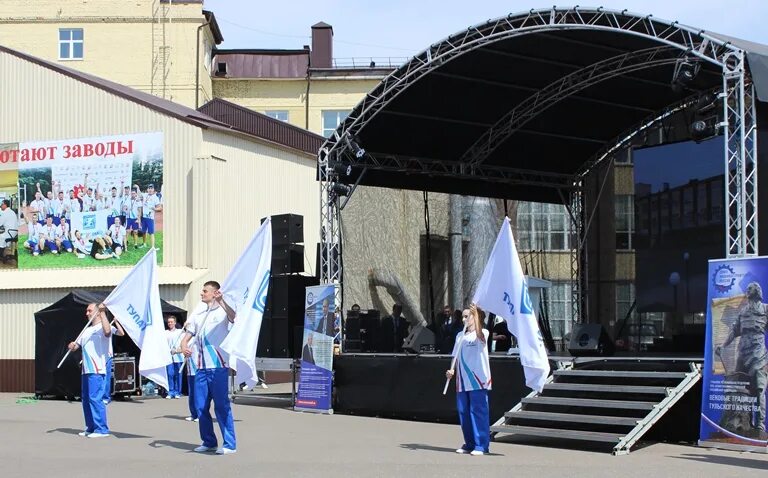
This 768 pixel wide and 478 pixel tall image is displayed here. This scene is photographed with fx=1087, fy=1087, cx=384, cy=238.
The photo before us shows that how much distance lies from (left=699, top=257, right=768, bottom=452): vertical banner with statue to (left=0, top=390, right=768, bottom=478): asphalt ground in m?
0.26

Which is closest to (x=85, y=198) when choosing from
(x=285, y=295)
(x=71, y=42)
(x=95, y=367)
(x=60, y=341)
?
(x=60, y=341)

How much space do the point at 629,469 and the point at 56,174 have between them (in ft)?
65.6

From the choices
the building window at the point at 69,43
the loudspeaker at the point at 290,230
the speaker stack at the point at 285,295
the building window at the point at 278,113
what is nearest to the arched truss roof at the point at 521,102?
the loudspeaker at the point at 290,230

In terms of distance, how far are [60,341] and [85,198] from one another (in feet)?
16.5

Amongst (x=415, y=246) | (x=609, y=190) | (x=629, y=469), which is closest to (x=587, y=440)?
(x=629, y=469)

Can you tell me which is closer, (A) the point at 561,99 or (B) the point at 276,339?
(A) the point at 561,99

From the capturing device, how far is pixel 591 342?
20.9 metres

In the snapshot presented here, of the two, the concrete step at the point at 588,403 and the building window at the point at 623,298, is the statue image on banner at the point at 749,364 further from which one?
the building window at the point at 623,298

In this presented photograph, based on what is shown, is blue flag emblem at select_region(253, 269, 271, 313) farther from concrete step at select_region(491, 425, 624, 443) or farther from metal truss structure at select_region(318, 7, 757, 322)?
metal truss structure at select_region(318, 7, 757, 322)

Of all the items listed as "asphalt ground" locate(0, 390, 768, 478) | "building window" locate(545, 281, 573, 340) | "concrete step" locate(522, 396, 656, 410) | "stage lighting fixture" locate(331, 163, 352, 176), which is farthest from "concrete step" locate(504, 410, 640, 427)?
"building window" locate(545, 281, 573, 340)

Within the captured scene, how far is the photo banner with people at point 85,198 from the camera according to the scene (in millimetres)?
26984

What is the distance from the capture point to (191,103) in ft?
149

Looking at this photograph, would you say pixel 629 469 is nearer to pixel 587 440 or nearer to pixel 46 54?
pixel 587 440

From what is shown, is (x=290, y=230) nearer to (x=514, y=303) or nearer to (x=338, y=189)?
(x=338, y=189)
